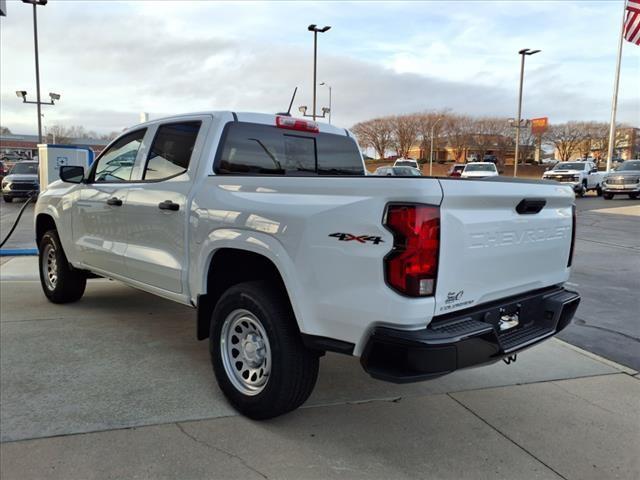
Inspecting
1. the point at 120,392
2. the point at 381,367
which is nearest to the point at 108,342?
the point at 120,392

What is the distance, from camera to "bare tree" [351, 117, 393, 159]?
7288 centimetres

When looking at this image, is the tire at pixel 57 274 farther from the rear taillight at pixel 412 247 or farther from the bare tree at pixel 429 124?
the bare tree at pixel 429 124

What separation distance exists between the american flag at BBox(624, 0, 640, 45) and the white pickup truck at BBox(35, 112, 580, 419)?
1273 centimetres

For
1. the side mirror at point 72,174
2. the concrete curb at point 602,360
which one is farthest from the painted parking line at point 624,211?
the side mirror at point 72,174

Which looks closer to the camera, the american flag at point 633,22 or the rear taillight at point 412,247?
the rear taillight at point 412,247

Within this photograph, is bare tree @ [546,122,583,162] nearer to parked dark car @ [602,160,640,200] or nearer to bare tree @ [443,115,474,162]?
bare tree @ [443,115,474,162]

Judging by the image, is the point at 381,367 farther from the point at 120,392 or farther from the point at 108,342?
the point at 108,342

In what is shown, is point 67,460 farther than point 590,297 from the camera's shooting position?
No

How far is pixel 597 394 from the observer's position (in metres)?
3.81

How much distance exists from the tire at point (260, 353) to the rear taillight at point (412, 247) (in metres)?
0.85

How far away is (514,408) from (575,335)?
6.43 feet

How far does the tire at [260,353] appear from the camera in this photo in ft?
10.0

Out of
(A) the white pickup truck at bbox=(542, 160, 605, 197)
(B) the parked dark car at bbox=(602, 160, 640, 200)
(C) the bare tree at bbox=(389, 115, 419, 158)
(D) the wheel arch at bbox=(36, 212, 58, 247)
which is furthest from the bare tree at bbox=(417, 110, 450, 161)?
(D) the wheel arch at bbox=(36, 212, 58, 247)

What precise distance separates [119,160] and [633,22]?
51.2 feet
